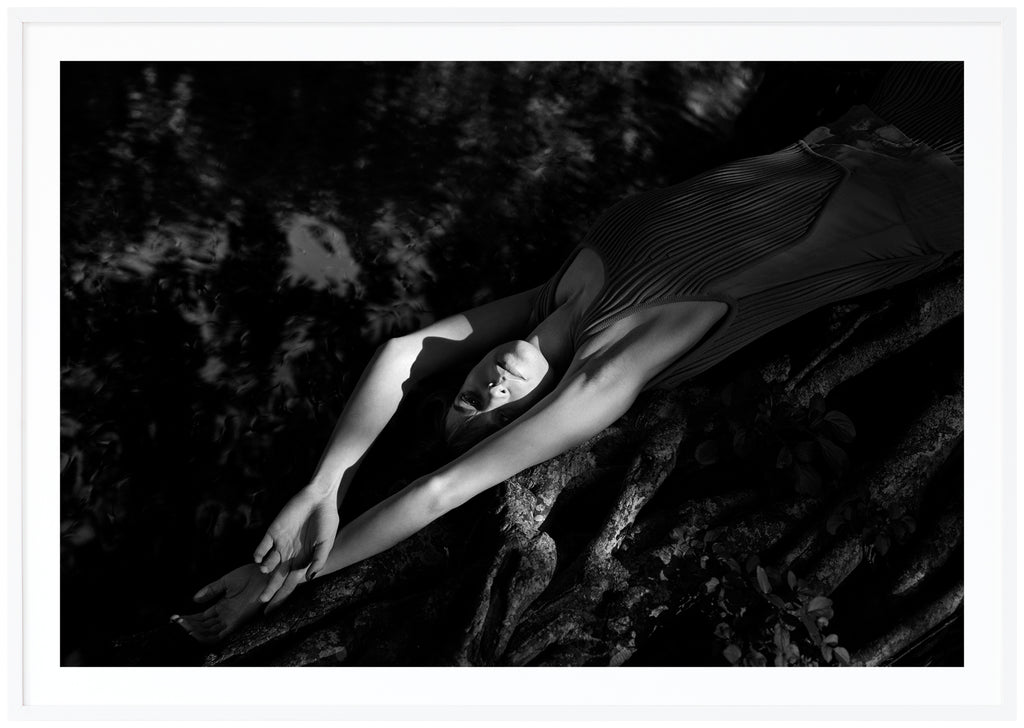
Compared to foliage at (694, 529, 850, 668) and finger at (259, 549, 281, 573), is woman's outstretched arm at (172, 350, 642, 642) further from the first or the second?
foliage at (694, 529, 850, 668)

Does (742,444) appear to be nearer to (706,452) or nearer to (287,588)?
(706,452)

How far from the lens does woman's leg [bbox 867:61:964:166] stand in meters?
3.04

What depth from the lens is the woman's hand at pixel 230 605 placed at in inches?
115

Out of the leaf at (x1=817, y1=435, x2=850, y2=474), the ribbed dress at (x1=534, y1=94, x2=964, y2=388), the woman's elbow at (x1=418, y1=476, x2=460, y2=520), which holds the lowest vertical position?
the woman's elbow at (x1=418, y1=476, x2=460, y2=520)

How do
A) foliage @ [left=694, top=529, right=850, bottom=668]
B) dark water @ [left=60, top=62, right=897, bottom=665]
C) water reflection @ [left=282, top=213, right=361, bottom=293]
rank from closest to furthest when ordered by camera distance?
foliage @ [left=694, top=529, right=850, bottom=668] → dark water @ [left=60, top=62, right=897, bottom=665] → water reflection @ [left=282, top=213, right=361, bottom=293]

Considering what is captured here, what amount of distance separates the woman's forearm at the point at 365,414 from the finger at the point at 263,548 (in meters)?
0.22

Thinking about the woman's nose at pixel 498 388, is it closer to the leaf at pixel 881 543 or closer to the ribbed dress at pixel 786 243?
Result: the ribbed dress at pixel 786 243

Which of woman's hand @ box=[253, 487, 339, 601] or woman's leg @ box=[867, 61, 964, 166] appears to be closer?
woman's hand @ box=[253, 487, 339, 601]

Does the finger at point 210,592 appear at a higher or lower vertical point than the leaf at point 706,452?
lower

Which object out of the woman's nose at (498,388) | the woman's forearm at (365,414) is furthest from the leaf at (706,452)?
the woman's forearm at (365,414)

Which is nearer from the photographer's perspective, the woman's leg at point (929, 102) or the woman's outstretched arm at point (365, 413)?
the woman's outstretched arm at point (365, 413)

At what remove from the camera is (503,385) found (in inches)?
118

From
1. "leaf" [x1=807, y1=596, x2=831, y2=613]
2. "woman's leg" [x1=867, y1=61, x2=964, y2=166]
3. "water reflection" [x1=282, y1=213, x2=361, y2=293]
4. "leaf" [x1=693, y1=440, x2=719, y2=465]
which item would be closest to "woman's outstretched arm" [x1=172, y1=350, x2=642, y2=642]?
"leaf" [x1=693, y1=440, x2=719, y2=465]
